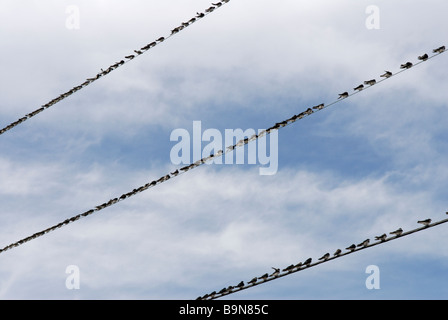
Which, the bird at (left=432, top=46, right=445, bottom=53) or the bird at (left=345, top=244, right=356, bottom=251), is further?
the bird at (left=432, top=46, right=445, bottom=53)

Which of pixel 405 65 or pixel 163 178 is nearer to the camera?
pixel 405 65

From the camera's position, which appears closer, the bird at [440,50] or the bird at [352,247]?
the bird at [352,247]

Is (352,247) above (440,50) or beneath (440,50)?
beneath

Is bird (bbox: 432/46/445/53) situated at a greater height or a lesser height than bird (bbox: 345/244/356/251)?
greater

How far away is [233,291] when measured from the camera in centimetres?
3391

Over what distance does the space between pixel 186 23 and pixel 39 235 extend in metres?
19.3

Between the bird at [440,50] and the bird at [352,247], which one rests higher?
the bird at [440,50]

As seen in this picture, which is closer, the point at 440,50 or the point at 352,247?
the point at 352,247
